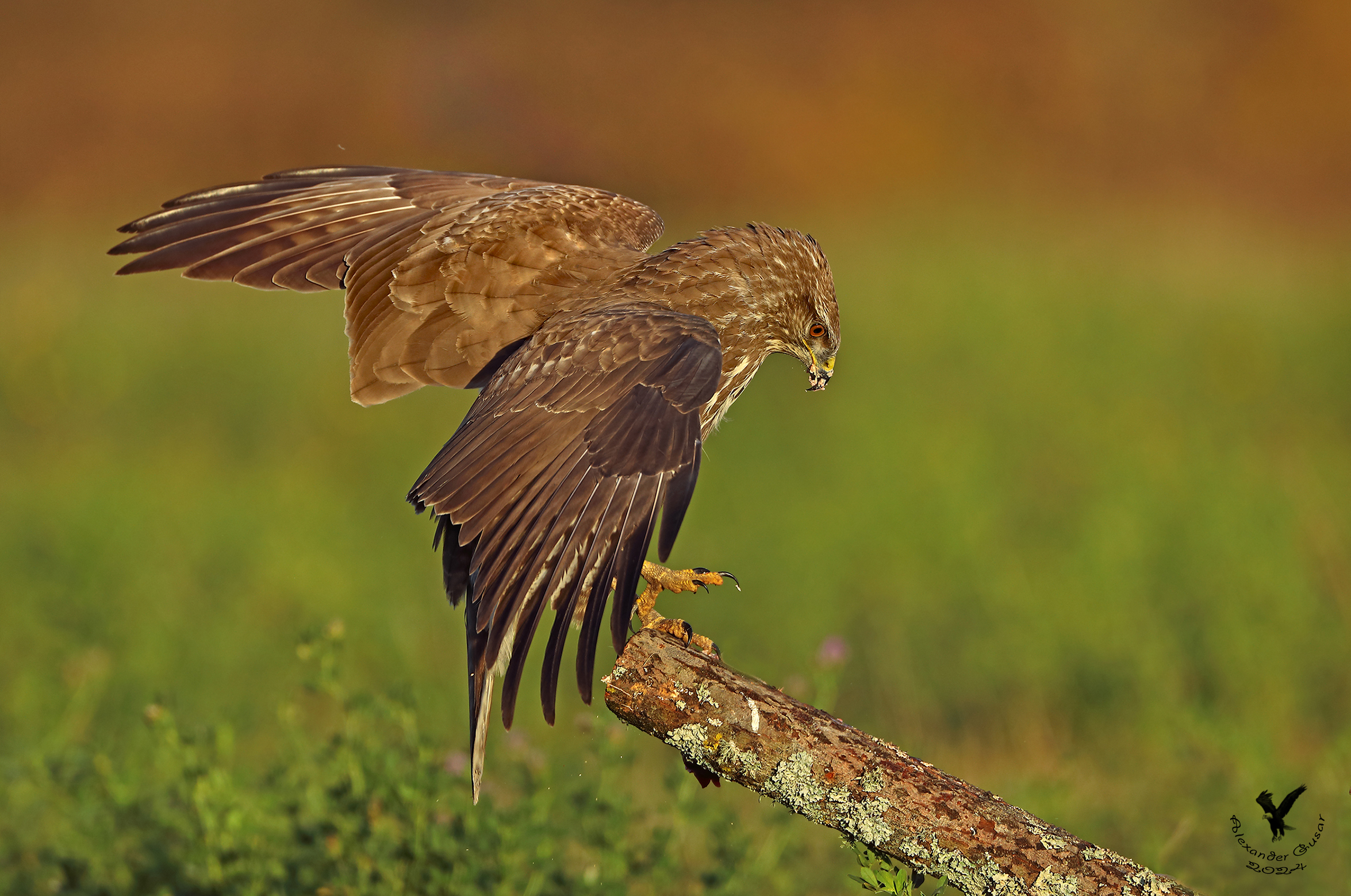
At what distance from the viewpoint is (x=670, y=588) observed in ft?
9.73

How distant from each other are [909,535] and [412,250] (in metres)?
3.33

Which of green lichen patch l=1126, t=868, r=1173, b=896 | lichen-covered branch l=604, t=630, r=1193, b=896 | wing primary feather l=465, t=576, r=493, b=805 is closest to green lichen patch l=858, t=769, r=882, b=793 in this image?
lichen-covered branch l=604, t=630, r=1193, b=896

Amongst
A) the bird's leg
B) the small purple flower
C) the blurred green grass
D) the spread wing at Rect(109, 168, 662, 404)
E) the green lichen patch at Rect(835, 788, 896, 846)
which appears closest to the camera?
the green lichen patch at Rect(835, 788, 896, 846)

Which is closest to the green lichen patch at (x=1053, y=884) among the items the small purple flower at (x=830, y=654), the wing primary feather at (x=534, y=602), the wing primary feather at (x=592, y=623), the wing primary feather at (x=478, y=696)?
the wing primary feather at (x=592, y=623)

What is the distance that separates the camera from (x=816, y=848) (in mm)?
3990

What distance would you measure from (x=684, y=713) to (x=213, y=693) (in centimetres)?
351

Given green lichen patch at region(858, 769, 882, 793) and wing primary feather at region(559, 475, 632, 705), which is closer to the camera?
green lichen patch at region(858, 769, 882, 793)

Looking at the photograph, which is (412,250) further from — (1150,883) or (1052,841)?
(1150,883)

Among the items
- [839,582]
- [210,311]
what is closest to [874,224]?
[210,311]

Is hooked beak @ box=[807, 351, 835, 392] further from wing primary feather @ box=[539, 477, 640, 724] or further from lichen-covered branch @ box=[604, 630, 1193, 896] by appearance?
lichen-covered branch @ box=[604, 630, 1193, 896]

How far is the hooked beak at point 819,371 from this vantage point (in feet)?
11.6

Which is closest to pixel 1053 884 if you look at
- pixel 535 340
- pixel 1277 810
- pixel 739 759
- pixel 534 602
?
pixel 739 759

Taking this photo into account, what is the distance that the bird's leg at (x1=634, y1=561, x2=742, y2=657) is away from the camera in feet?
9.20

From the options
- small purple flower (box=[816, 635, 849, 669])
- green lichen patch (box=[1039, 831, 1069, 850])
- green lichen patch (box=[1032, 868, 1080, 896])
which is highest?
small purple flower (box=[816, 635, 849, 669])
